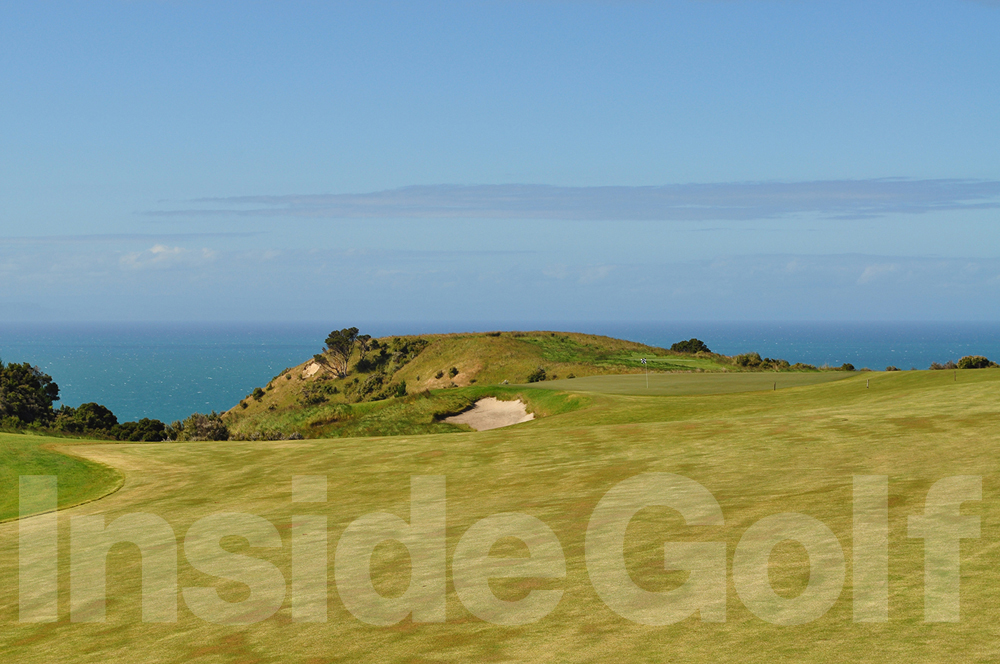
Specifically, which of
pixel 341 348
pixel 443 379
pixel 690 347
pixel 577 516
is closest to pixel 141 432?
pixel 443 379

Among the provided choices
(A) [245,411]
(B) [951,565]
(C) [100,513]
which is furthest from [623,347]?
(B) [951,565]

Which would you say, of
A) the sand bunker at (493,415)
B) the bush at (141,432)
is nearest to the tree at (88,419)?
the bush at (141,432)

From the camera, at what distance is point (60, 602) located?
14344 mm

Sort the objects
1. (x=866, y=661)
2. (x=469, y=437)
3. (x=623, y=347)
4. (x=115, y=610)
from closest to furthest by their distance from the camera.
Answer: (x=866, y=661)
(x=115, y=610)
(x=469, y=437)
(x=623, y=347)

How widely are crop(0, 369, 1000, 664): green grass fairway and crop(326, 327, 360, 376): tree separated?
340 feet

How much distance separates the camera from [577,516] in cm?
1636

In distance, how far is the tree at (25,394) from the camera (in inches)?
2589

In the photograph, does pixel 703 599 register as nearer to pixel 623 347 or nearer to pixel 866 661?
pixel 866 661

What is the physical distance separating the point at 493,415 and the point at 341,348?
→ 287 ft

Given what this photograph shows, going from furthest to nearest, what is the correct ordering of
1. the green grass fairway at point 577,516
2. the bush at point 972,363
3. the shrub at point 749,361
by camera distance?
the shrub at point 749,361 → the bush at point 972,363 → the green grass fairway at point 577,516

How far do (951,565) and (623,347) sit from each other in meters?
110

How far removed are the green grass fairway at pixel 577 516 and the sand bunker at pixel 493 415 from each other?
18.4 m

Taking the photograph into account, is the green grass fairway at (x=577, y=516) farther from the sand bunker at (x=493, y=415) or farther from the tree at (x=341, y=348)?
the tree at (x=341, y=348)

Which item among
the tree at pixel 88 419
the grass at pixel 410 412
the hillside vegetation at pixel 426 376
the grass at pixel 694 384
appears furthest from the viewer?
the tree at pixel 88 419
